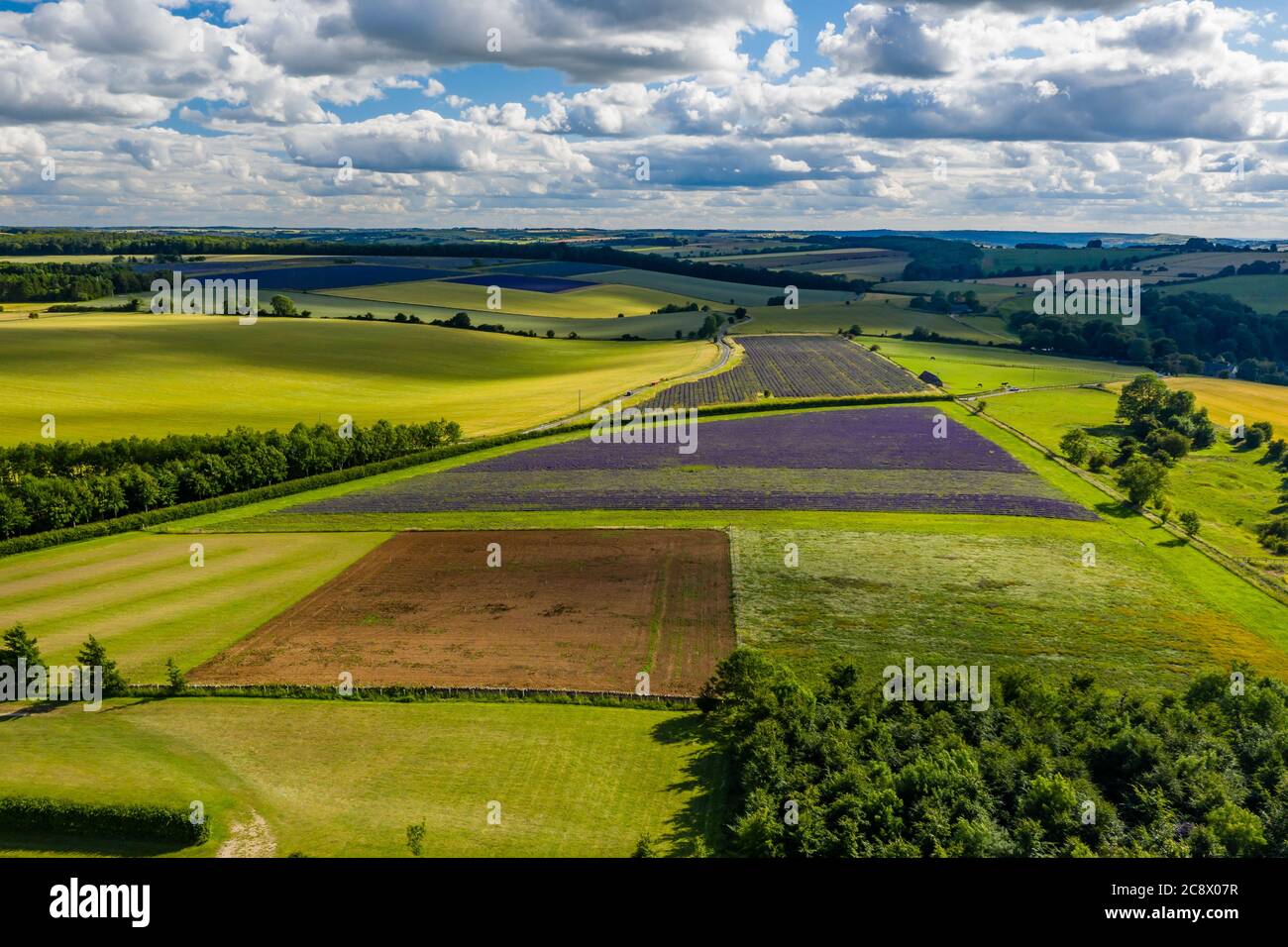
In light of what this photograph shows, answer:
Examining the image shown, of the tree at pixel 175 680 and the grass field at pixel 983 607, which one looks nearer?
the tree at pixel 175 680

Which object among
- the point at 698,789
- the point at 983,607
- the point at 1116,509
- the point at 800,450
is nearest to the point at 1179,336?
→ the point at 800,450

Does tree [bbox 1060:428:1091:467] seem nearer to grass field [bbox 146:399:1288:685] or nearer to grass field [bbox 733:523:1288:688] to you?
grass field [bbox 146:399:1288:685]

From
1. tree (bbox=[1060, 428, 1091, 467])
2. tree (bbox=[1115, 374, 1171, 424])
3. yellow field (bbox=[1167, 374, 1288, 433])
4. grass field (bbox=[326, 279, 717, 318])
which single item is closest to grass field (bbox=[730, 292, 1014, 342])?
grass field (bbox=[326, 279, 717, 318])

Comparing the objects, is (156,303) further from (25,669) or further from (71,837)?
(71,837)

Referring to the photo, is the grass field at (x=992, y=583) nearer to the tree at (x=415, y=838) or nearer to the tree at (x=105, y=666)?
the tree at (x=415, y=838)

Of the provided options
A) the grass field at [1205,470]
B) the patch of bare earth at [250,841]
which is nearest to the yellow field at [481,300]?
the grass field at [1205,470]
